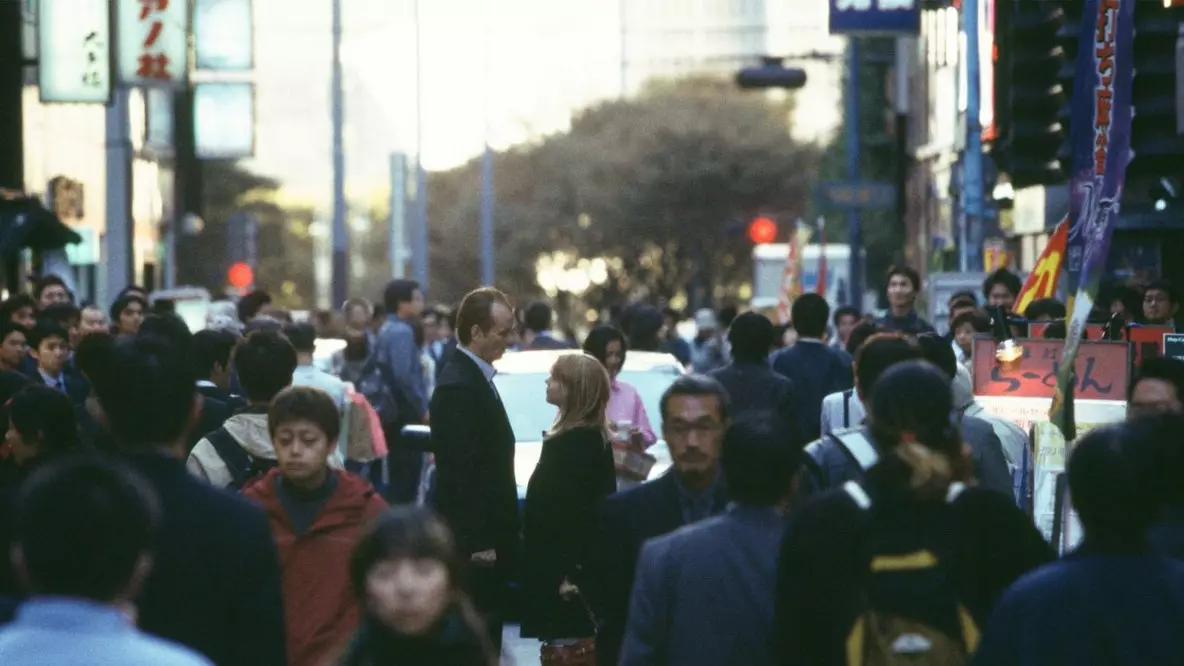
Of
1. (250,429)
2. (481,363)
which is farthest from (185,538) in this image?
(481,363)

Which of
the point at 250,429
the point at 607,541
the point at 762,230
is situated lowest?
the point at 607,541

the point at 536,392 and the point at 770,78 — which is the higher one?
the point at 770,78

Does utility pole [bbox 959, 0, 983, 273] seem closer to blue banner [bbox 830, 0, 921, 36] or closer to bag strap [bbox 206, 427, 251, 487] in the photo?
blue banner [bbox 830, 0, 921, 36]

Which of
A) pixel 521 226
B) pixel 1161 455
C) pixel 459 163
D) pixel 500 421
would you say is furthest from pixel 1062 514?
pixel 459 163

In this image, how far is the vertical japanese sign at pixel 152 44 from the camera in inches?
986

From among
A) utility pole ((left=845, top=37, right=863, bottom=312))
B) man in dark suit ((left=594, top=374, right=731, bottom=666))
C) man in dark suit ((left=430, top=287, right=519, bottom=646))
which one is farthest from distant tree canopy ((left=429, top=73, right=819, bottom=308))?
man in dark suit ((left=594, top=374, right=731, bottom=666))

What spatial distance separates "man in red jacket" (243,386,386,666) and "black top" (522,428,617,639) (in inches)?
56.3

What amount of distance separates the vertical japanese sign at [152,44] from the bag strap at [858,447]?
63.7 feet

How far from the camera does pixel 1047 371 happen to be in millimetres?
11758

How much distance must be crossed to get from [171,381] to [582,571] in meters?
2.76

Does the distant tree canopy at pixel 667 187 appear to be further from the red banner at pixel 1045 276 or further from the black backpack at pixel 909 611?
the black backpack at pixel 909 611

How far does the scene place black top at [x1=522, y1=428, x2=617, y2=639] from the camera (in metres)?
8.04

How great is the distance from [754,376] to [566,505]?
315cm

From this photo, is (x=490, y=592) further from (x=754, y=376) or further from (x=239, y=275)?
(x=239, y=275)
